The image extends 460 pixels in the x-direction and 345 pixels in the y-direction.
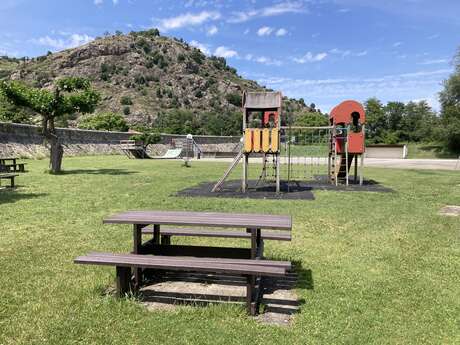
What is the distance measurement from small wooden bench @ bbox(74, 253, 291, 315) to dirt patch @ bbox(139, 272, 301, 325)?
203 mm

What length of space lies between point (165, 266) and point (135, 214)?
0.95 meters

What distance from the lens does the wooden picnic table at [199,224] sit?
12.4 ft

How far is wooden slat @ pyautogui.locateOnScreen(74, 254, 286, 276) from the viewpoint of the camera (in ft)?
10.9

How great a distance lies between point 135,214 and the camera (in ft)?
13.7

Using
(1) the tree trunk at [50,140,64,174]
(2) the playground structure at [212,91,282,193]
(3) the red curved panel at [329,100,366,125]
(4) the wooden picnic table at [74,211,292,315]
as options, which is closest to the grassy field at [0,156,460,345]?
(4) the wooden picnic table at [74,211,292,315]

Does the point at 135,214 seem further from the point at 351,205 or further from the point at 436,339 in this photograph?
the point at 351,205

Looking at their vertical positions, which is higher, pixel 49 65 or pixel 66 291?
pixel 49 65

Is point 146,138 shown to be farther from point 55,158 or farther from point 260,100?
point 260,100

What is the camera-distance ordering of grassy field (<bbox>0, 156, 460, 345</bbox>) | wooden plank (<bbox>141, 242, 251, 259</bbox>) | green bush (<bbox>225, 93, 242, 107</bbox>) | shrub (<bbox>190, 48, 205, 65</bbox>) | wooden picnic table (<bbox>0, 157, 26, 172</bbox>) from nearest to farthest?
grassy field (<bbox>0, 156, 460, 345</bbox>)
wooden plank (<bbox>141, 242, 251, 259</bbox>)
wooden picnic table (<bbox>0, 157, 26, 172</bbox>)
green bush (<bbox>225, 93, 242, 107</bbox>)
shrub (<bbox>190, 48, 205, 65</bbox>)

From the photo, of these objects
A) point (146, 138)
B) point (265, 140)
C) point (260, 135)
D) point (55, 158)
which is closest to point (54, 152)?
point (55, 158)

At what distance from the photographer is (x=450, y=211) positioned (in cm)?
861

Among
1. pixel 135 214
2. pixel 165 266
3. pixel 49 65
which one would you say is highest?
pixel 49 65

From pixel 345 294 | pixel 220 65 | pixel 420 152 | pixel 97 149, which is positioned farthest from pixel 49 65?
pixel 345 294

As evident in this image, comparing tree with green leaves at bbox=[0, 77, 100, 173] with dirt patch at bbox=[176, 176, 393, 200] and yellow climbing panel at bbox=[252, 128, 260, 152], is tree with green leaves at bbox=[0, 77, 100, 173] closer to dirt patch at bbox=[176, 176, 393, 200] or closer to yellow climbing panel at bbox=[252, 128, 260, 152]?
dirt patch at bbox=[176, 176, 393, 200]
